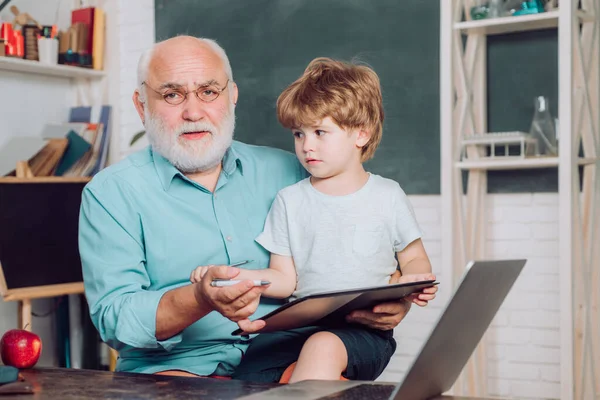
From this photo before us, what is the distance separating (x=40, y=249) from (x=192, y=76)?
2244 millimetres

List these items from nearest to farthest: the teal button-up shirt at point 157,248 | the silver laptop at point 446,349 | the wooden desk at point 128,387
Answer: the silver laptop at point 446,349, the wooden desk at point 128,387, the teal button-up shirt at point 157,248

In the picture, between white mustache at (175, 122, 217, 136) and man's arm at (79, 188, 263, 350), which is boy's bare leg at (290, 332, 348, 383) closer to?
man's arm at (79, 188, 263, 350)

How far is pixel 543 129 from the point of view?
139 inches

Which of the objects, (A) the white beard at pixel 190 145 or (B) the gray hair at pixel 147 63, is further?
(B) the gray hair at pixel 147 63

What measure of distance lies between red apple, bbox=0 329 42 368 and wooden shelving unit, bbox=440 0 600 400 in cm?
220

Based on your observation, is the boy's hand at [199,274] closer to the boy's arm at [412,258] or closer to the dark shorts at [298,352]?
the dark shorts at [298,352]

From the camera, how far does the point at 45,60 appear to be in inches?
180

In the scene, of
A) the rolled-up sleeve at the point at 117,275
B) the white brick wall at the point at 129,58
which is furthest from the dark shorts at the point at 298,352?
the white brick wall at the point at 129,58

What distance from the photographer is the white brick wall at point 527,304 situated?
146 inches

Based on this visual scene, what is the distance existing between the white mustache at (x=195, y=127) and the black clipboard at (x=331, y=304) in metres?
0.66

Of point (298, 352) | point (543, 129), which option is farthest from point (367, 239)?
point (543, 129)

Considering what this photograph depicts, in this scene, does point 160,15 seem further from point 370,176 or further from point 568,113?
point 370,176

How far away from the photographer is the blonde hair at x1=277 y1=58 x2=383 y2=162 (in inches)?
89.2

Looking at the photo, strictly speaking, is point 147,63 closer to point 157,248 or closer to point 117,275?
point 157,248
